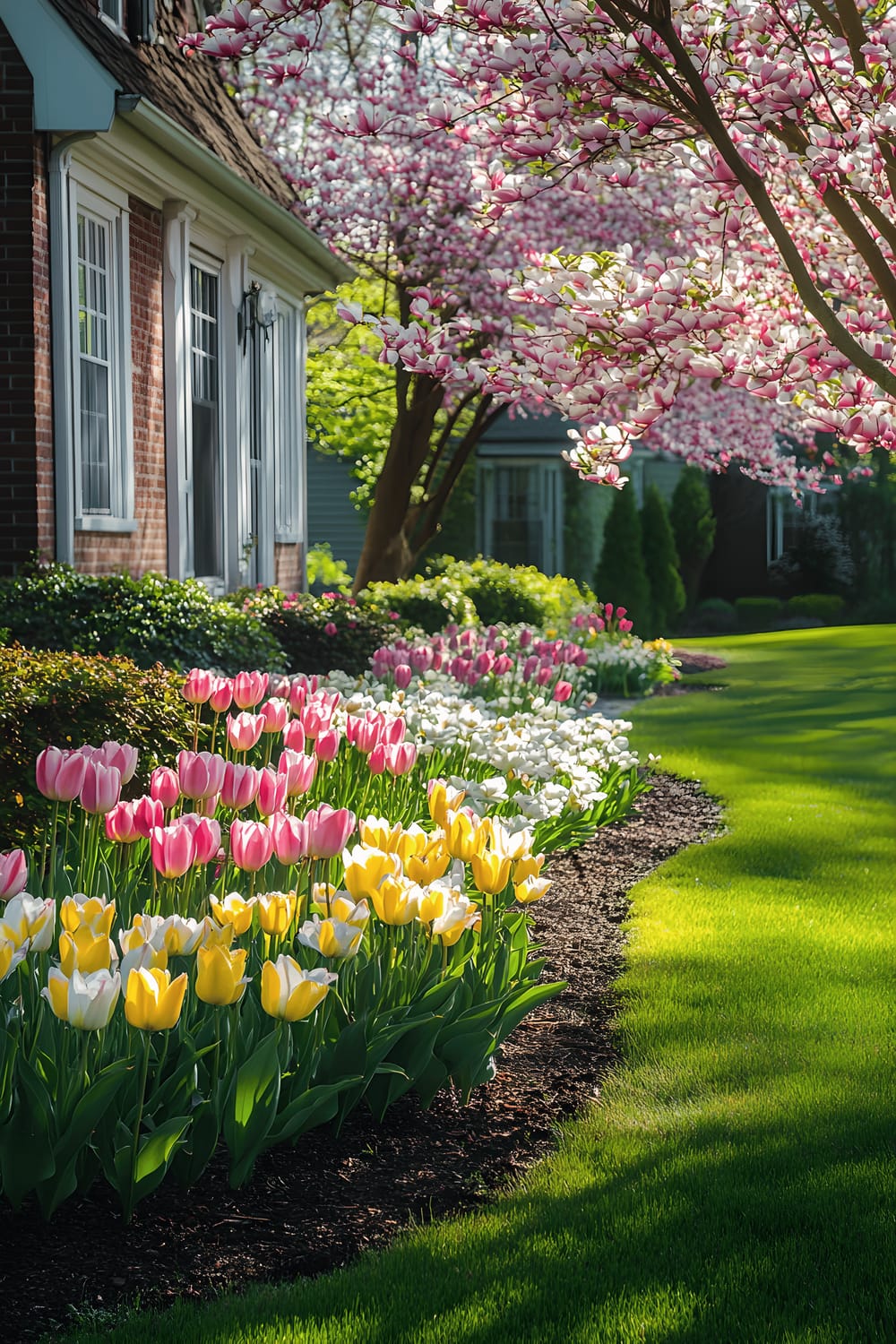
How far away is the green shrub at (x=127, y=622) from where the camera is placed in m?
8.39

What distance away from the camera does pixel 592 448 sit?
18.1 feet

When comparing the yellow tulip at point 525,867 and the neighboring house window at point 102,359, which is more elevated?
the neighboring house window at point 102,359

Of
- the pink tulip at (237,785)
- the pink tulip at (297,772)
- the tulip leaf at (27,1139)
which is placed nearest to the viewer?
the tulip leaf at (27,1139)

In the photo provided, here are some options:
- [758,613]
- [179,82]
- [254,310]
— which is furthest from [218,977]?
[758,613]

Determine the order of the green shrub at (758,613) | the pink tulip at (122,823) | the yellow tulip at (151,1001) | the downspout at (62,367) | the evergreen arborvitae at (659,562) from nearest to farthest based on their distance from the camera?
the yellow tulip at (151,1001)
the pink tulip at (122,823)
the downspout at (62,367)
the evergreen arborvitae at (659,562)
the green shrub at (758,613)

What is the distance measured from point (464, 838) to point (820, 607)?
1072 inches

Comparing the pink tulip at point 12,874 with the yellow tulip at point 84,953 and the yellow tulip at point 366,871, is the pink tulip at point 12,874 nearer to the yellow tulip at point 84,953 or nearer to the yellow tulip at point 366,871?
the yellow tulip at point 84,953

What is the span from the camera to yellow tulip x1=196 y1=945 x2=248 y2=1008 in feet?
9.61

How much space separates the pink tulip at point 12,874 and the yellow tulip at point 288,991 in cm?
67

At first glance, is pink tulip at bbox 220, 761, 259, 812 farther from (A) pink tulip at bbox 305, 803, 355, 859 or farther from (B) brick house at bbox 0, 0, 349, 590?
(B) brick house at bbox 0, 0, 349, 590

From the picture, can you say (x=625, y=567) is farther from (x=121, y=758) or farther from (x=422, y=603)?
(x=121, y=758)

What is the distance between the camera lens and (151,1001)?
281cm

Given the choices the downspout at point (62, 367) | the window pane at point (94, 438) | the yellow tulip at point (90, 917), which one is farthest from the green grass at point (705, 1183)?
the window pane at point (94, 438)

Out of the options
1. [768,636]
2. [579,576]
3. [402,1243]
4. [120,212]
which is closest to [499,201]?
[402,1243]
